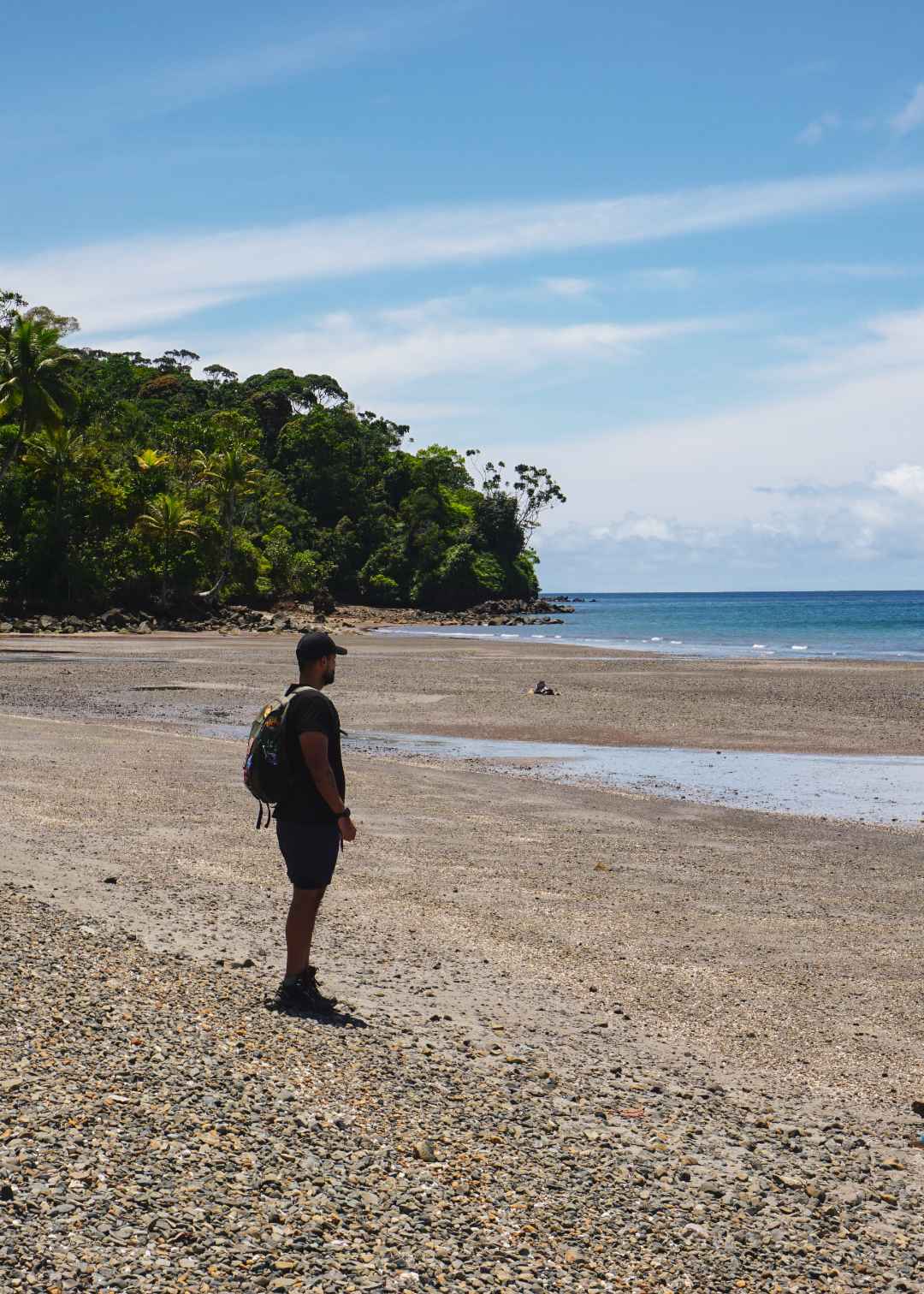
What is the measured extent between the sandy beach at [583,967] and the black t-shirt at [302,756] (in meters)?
1.06

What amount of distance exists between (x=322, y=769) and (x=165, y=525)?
6492 cm

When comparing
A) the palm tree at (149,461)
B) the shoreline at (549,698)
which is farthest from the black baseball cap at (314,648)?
the palm tree at (149,461)

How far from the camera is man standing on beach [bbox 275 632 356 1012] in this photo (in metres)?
6.40

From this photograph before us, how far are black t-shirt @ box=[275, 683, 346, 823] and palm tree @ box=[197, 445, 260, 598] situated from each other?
66285mm

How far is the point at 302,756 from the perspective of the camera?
6.43 metres

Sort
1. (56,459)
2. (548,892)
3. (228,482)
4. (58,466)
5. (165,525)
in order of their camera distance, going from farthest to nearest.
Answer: (228,482) < (165,525) < (58,466) < (56,459) < (548,892)

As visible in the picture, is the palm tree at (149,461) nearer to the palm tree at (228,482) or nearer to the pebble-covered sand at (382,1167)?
the palm tree at (228,482)

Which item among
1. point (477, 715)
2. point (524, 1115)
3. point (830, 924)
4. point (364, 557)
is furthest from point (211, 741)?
point (364, 557)

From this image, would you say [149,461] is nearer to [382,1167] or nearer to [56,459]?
[56,459]

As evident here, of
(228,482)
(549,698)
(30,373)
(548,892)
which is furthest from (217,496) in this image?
(548,892)

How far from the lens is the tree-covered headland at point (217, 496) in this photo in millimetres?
64812

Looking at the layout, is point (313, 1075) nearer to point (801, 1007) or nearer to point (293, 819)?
point (293, 819)

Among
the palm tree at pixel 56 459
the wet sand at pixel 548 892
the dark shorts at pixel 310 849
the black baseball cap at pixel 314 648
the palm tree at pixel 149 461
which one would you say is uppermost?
the palm tree at pixel 149 461

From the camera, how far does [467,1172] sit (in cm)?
489
